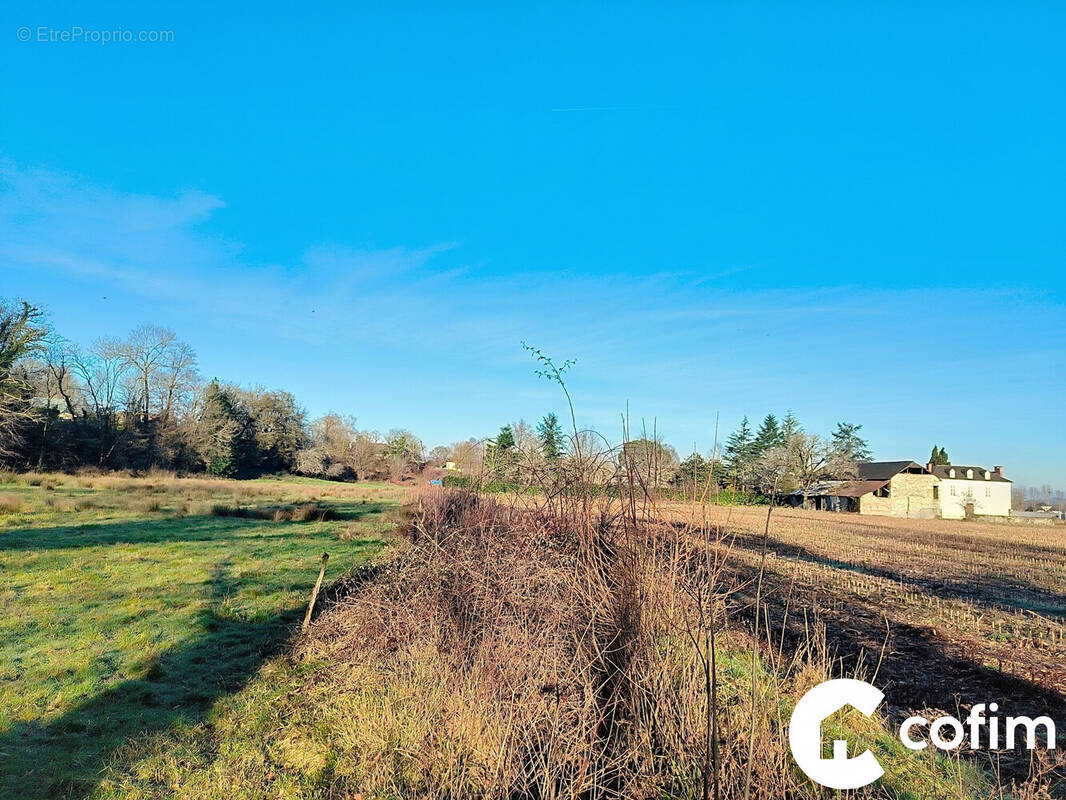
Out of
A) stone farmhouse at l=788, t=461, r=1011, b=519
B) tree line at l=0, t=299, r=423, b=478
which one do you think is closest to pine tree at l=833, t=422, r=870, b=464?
stone farmhouse at l=788, t=461, r=1011, b=519

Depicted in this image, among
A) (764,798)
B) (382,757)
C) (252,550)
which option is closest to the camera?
(764,798)

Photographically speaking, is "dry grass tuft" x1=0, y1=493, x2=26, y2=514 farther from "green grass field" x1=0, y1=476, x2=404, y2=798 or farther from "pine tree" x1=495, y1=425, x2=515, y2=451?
"pine tree" x1=495, y1=425, x2=515, y2=451

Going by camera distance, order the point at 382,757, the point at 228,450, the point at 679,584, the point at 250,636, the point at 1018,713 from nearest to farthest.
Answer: the point at 679,584 < the point at 382,757 < the point at 1018,713 < the point at 250,636 < the point at 228,450

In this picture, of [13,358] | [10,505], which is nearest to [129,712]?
[10,505]

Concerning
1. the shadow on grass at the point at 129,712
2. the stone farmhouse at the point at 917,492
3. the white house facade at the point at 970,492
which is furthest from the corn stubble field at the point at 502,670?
the white house facade at the point at 970,492

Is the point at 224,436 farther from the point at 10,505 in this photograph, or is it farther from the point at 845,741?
the point at 845,741

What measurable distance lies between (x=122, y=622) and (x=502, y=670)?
23.7ft

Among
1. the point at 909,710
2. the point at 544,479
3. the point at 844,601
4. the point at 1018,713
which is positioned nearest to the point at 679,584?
the point at 544,479

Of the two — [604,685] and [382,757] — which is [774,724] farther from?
[382,757]

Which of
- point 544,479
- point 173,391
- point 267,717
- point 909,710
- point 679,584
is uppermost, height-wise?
point 173,391

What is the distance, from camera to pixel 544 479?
226 inches

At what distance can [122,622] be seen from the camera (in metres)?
8.52

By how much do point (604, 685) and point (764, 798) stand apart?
1148 millimetres

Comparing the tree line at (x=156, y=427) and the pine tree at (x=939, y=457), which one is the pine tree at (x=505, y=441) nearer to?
the tree line at (x=156, y=427)
